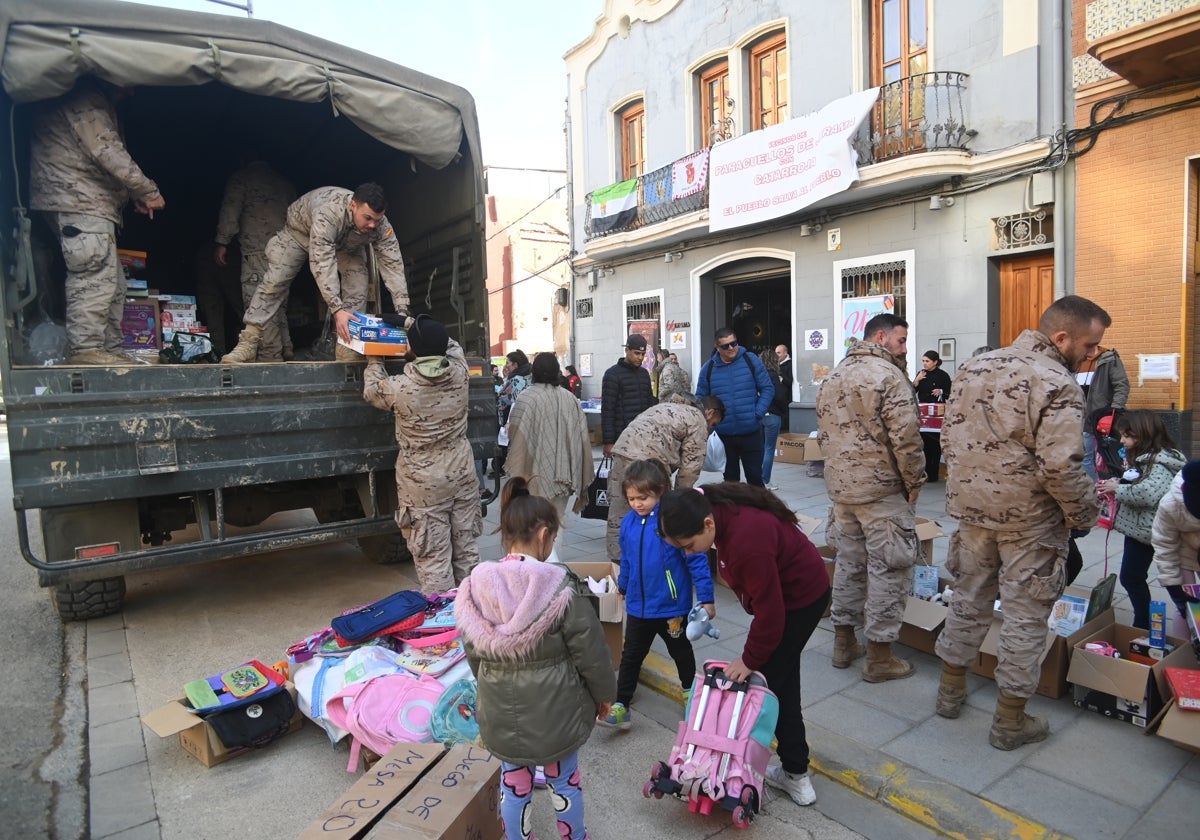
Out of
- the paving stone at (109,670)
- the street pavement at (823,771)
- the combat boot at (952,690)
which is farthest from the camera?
the paving stone at (109,670)

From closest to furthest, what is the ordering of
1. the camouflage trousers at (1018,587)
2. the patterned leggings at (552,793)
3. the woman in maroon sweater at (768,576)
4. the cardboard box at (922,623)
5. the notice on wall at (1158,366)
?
the patterned leggings at (552,793) < the woman in maroon sweater at (768,576) < the camouflage trousers at (1018,587) < the cardboard box at (922,623) < the notice on wall at (1158,366)

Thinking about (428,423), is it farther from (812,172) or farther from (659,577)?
(812,172)

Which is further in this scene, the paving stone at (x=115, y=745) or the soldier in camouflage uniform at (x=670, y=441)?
the soldier in camouflage uniform at (x=670, y=441)

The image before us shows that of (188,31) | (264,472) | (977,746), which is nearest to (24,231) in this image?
(188,31)

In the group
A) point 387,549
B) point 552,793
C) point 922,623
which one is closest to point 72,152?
point 387,549

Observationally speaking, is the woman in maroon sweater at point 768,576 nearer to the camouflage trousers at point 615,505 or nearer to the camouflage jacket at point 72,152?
the camouflage trousers at point 615,505

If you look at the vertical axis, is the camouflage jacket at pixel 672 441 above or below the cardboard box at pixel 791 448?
above

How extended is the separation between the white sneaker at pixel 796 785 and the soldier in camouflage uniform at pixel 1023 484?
2.87 ft

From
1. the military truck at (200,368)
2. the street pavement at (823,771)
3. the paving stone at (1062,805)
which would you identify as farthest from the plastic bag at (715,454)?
the paving stone at (1062,805)

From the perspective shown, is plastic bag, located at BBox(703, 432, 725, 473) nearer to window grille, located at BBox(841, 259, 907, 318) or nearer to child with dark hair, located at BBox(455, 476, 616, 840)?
child with dark hair, located at BBox(455, 476, 616, 840)

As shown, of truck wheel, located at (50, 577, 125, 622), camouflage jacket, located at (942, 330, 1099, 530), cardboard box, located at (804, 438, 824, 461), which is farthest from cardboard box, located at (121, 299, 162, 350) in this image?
cardboard box, located at (804, 438, 824, 461)

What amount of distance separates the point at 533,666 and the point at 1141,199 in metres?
8.76

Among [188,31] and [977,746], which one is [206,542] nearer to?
[188,31]

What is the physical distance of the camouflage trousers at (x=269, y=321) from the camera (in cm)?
541
